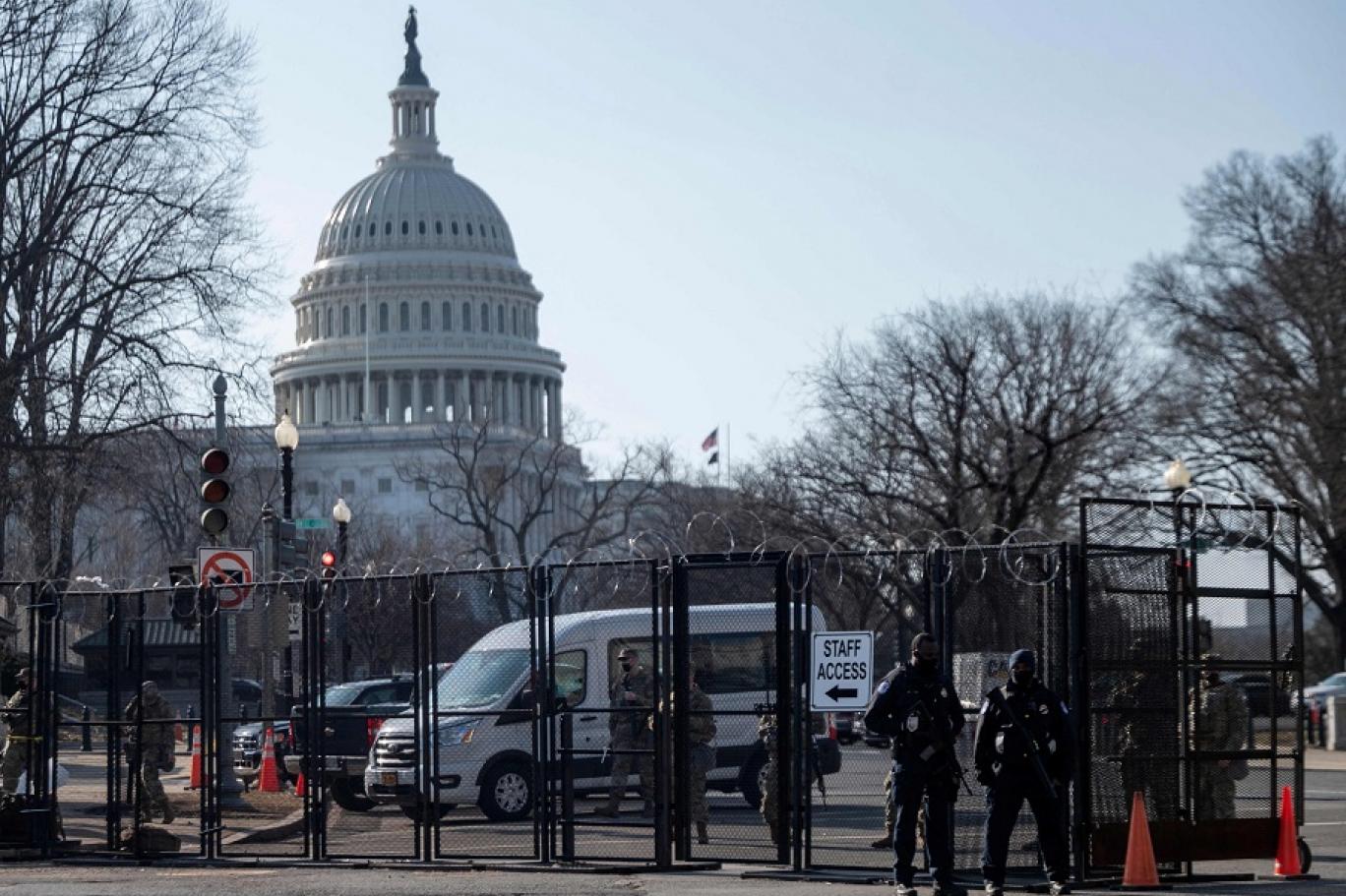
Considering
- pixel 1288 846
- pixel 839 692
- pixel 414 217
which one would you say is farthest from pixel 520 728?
pixel 414 217

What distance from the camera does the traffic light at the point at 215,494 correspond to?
26250 millimetres

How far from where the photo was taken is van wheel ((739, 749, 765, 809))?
78.5 ft

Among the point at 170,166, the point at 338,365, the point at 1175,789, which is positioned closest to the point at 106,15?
the point at 170,166

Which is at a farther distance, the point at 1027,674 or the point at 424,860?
the point at 424,860

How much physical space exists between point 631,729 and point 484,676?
383 cm

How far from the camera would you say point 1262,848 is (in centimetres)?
1866


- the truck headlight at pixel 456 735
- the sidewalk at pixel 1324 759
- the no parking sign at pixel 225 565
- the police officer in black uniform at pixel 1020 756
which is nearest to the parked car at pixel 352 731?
the truck headlight at pixel 456 735

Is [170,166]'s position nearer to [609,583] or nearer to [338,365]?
[609,583]

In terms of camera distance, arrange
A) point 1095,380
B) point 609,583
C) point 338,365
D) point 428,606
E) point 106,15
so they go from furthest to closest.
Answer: point 338,365 → point 1095,380 → point 106,15 → point 609,583 → point 428,606

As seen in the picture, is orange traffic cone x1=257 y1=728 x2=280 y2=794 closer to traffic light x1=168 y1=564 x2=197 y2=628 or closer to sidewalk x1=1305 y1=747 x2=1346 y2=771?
traffic light x1=168 y1=564 x2=197 y2=628

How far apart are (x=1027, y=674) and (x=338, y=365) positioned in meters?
159

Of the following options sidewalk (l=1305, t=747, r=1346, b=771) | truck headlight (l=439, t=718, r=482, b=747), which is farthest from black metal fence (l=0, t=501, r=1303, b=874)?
sidewalk (l=1305, t=747, r=1346, b=771)

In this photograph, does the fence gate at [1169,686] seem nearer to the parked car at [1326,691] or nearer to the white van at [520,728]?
the white van at [520,728]

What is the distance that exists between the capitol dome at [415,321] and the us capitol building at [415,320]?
0.07 m
